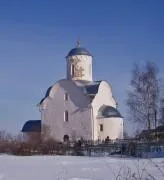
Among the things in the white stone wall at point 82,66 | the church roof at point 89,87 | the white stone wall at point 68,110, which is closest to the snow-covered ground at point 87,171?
the white stone wall at point 68,110

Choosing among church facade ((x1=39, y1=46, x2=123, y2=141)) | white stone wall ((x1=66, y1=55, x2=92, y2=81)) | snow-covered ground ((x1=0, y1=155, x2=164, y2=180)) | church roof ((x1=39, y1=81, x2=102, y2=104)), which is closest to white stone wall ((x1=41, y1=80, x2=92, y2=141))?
church facade ((x1=39, y1=46, x2=123, y2=141))

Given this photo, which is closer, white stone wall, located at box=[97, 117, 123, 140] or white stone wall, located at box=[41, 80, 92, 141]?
white stone wall, located at box=[97, 117, 123, 140]

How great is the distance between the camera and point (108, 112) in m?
38.7

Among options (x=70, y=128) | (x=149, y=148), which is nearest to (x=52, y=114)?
(x=70, y=128)

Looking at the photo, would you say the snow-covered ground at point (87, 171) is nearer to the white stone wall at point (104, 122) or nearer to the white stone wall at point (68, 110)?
the white stone wall at point (104, 122)

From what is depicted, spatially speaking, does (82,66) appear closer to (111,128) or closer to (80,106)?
(80,106)

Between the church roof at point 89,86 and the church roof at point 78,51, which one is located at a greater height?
the church roof at point 78,51

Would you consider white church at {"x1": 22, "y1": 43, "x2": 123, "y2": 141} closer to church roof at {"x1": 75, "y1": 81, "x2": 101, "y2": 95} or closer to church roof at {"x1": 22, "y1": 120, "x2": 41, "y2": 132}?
church roof at {"x1": 75, "y1": 81, "x2": 101, "y2": 95}

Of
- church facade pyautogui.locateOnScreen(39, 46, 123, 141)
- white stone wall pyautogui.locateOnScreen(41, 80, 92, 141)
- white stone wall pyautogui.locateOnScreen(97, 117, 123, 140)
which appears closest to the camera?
white stone wall pyautogui.locateOnScreen(97, 117, 123, 140)

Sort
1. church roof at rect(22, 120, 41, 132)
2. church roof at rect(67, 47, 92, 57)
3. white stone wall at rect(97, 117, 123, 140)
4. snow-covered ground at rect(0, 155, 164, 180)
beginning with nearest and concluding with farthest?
snow-covered ground at rect(0, 155, 164, 180) < white stone wall at rect(97, 117, 123, 140) < church roof at rect(22, 120, 41, 132) < church roof at rect(67, 47, 92, 57)

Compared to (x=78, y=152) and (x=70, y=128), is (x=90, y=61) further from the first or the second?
(x=78, y=152)

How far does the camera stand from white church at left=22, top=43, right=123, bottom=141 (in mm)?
38094

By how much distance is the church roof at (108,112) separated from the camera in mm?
38375

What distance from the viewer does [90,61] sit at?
41.5 meters
